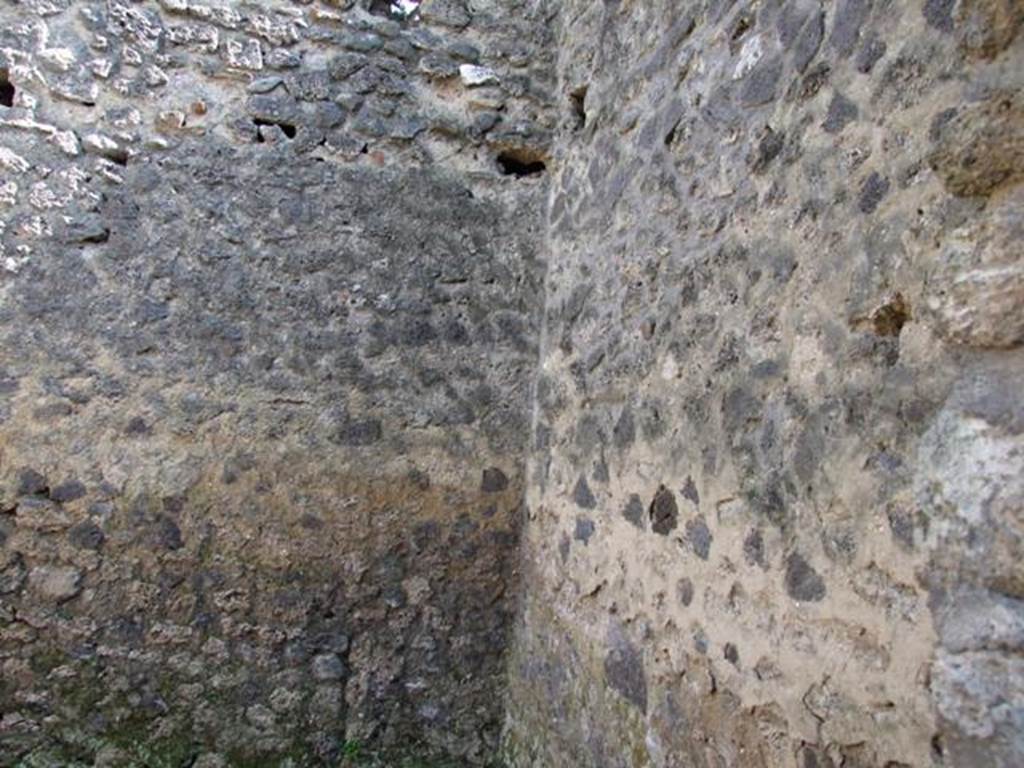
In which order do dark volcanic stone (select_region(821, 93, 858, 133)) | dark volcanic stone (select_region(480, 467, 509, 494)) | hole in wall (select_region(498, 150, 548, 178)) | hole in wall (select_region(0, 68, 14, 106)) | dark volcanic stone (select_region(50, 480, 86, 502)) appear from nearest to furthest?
dark volcanic stone (select_region(821, 93, 858, 133))
dark volcanic stone (select_region(50, 480, 86, 502))
hole in wall (select_region(0, 68, 14, 106))
dark volcanic stone (select_region(480, 467, 509, 494))
hole in wall (select_region(498, 150, 548, 178))

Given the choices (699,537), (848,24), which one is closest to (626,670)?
(699,537)

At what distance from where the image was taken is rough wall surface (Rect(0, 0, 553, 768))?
9.89 ft

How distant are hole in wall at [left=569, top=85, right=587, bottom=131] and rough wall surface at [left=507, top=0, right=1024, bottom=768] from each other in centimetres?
19

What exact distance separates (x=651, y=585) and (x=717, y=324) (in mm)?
715

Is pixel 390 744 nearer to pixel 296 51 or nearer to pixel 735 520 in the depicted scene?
pixel 735 520

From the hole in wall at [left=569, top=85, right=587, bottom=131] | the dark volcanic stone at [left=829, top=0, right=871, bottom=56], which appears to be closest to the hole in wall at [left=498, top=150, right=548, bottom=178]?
the hole in wall at [left=569, top=85, right=587, bottom=131]

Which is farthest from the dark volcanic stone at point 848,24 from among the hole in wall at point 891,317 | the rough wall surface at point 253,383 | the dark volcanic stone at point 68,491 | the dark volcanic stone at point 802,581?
the dark volcanic stone at point 68,491

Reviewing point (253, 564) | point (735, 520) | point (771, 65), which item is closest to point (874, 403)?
point (735, 520)

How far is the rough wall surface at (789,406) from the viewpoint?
143 cm

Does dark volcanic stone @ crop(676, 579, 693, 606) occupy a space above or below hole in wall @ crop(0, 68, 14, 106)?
below

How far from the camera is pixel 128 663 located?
3.01 m

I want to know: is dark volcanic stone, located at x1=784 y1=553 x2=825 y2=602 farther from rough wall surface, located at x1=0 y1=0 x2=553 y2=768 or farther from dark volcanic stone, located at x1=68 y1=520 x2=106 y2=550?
dark volcanic stone, located at x1=68 y1=520 x2=106 y2=550

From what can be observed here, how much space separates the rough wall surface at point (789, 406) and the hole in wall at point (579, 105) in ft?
0.63

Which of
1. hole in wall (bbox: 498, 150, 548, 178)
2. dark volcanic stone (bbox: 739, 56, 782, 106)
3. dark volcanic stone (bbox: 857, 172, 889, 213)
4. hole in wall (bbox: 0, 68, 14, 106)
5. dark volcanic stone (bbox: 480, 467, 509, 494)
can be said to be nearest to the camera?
dark volcanic stone (bbox: 857, 172, 889, 213)
